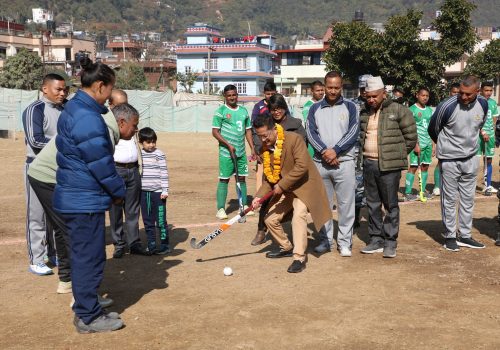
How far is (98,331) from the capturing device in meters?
4.57

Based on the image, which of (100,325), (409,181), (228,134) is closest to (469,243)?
(409,181)

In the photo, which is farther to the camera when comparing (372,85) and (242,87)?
(242,87)

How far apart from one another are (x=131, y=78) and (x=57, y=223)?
70.0 meters

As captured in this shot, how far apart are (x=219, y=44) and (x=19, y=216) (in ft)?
224

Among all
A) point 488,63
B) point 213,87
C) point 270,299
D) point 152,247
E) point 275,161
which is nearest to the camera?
point 270,299

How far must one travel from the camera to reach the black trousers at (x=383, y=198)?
669cm

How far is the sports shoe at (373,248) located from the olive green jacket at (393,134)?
1.05 m

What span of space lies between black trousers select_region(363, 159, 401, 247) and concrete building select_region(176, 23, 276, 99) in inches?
2592

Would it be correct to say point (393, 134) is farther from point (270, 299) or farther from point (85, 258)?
point (85, 258)

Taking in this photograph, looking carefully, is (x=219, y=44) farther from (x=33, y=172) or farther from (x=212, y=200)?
(x=33, y=172)

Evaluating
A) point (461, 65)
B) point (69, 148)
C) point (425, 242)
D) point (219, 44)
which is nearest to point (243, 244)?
point (425, 242)

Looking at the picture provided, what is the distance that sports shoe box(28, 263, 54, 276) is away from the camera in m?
6.16

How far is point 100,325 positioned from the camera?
4.57 metres

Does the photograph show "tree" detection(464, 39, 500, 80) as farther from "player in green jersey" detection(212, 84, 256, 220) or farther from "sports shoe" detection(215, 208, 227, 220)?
"sports shoe" detection(215, 208, 227, 220)
